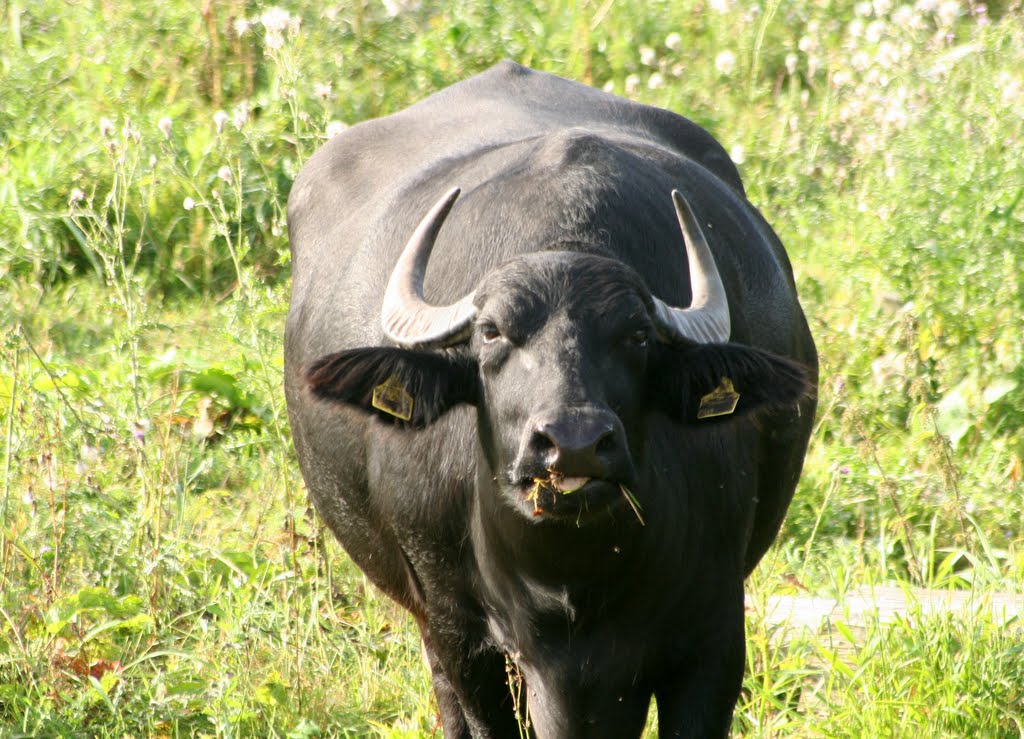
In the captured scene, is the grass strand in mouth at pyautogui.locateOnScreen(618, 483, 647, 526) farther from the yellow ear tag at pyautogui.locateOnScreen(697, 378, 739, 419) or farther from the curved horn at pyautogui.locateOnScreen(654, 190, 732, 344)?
the curved horn at pyautogui.locateOnScreen(654, 190, 732, 344)

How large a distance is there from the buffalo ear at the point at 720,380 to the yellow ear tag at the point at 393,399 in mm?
590

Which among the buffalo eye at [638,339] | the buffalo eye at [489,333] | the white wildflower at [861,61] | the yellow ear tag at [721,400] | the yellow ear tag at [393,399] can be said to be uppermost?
the buffalo eye at [638,339]

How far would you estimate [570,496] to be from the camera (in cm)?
315

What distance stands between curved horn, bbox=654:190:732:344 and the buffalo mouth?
446 mm

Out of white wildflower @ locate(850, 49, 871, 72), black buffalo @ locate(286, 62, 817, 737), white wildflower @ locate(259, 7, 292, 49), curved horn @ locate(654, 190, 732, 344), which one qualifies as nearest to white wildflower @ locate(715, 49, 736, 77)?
white wildflower @ locate(850, 49, 871, 72)

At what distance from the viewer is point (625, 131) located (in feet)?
16.8

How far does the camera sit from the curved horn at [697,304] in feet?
11.4

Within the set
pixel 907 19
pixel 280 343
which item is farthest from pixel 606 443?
pixel 907 19

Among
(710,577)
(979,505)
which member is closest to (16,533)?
(710,577)

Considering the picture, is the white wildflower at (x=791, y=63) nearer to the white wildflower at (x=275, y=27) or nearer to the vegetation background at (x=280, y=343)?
the vegetation background at (x=280, y=343)

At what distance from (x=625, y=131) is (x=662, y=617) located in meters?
2.05

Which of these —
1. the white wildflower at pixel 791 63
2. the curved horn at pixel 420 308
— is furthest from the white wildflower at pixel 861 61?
the curved horn at pixel 420 308

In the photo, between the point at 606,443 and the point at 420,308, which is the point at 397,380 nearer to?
the point at 420,308

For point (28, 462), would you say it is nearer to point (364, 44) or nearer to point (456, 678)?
point (456, 678)
